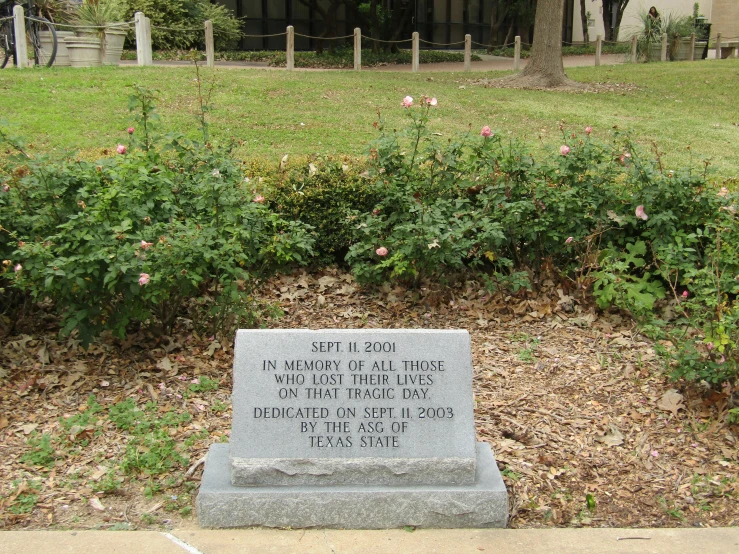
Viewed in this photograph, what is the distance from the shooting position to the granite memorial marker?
3.74 meters

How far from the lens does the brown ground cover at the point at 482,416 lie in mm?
3992

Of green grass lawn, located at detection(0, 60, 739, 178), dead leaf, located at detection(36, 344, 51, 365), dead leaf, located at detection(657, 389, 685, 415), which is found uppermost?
green grass lawn, located at detection(0, 60, 739, 178)

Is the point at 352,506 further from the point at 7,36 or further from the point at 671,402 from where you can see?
the point at 7,36

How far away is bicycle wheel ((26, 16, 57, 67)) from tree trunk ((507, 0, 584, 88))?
29.4 feet

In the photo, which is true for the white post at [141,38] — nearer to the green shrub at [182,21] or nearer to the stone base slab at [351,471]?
the green shrub at [182,21]

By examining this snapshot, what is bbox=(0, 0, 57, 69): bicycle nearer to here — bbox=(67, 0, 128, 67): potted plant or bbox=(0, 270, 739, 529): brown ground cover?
bbox=(67, 0, 128, 67): potted plant

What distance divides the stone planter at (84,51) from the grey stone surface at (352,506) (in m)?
14.6

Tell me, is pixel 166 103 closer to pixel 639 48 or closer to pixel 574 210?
pixel 574 210

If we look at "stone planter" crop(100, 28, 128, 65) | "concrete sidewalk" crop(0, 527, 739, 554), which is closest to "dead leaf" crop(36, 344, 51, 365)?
"concrete sidewalk" crop(0, 527, 739, 554)

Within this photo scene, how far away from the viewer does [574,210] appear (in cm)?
623

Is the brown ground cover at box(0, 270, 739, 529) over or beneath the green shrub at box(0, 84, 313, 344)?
beneath

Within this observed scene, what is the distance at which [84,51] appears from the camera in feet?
54.3

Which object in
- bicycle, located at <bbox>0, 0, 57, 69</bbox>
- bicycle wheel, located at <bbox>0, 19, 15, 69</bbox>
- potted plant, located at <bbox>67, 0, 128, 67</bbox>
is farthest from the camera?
potted plant, located at <bbox>67, 0, 128, 67</bbox>

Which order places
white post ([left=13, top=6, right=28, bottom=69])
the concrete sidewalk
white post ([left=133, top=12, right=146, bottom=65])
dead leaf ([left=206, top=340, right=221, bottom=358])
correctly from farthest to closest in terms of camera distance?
white post ([left=133, top=12, right=146, bottom=65]) < white post ([left=13, top=6, right=28, bottom=69]) < dead leaf ([left=206, top=340, right=221, bottom=358]) < the concrete sidewalk
